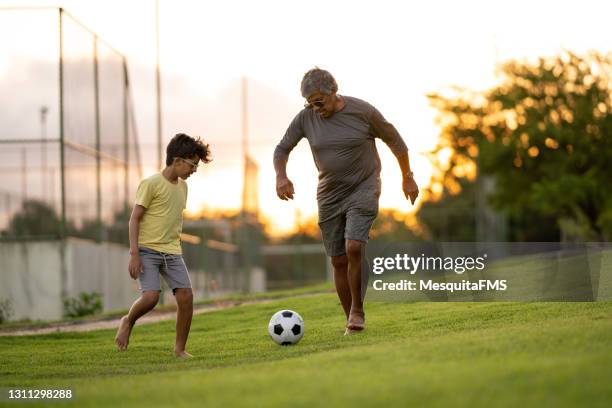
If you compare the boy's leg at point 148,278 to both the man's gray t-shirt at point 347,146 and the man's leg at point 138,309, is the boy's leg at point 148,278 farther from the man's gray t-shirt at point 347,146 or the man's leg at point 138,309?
the man's gray t-shirt at point 347,146

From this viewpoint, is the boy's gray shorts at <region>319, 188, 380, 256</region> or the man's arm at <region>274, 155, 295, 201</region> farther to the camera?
the man's arm at <region>274, 155, 295, 201</region>

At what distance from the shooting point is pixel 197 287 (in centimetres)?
2398

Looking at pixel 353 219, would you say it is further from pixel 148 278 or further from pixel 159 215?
pixel 148 278

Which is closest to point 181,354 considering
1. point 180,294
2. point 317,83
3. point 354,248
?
point 180,294

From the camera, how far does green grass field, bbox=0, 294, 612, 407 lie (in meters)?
5.61

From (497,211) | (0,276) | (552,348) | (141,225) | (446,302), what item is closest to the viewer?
(552,348)

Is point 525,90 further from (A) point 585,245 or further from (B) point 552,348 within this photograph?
(B) point 552,348

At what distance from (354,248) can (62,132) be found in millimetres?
9971

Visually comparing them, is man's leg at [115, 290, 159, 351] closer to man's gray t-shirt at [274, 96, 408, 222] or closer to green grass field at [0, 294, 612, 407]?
green grass field at [0, 294, 612, 407]

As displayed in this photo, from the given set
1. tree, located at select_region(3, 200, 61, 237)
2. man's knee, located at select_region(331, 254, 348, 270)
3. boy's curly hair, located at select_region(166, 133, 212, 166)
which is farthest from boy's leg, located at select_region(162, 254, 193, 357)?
tree, located at select_region(3, 200, 61, 237)

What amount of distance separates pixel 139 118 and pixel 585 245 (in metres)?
15.9

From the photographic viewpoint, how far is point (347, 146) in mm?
8859

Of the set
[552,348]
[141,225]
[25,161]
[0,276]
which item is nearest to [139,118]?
[25,161]

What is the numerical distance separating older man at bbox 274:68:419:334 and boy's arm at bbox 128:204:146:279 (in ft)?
3.60
